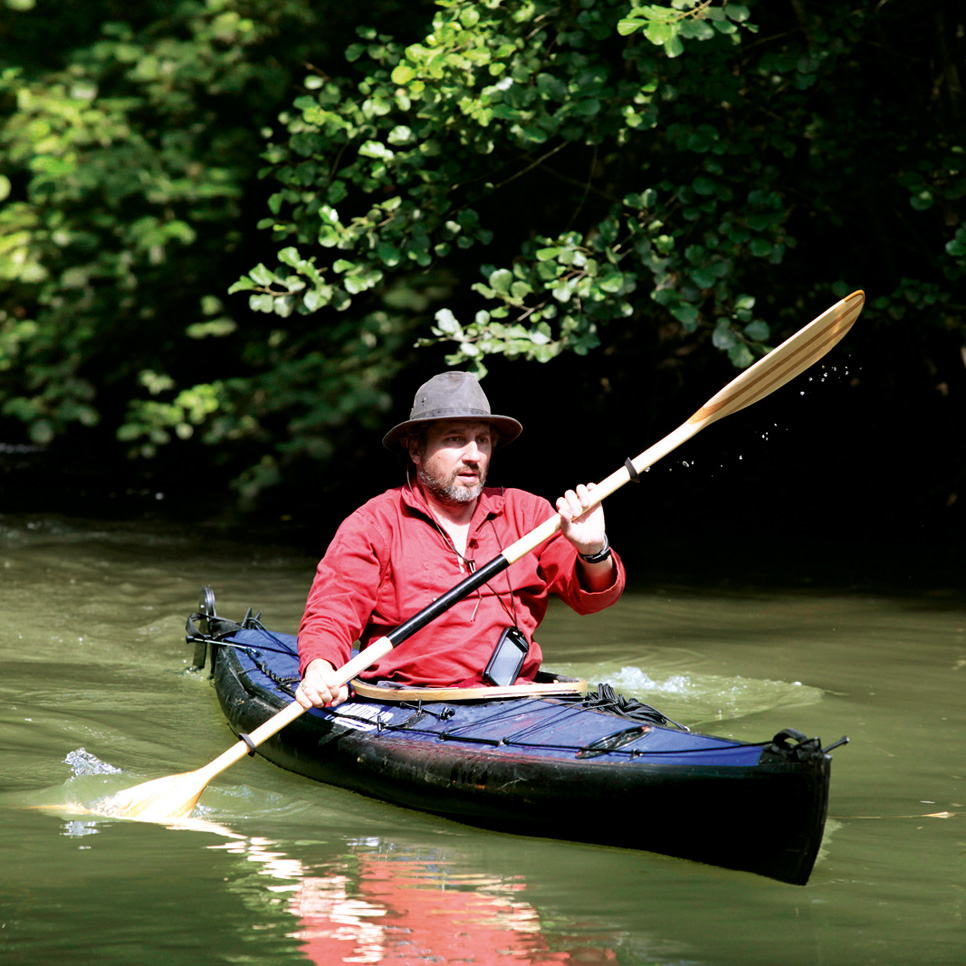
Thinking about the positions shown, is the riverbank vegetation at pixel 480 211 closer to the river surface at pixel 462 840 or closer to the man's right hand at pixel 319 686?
the river surface at pixel 462 840

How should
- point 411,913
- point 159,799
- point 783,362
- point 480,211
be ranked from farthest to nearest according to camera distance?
point 480,211, point 783,362, point 159,799, point 411,913

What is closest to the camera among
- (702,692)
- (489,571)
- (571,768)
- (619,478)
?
(571,768)

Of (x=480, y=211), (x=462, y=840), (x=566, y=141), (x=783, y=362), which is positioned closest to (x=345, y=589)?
(x=462, y=840)

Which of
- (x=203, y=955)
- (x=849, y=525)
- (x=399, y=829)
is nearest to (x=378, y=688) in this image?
(x=399, y=829)

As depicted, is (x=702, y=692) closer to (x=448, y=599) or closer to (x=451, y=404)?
(x=448, y=599)

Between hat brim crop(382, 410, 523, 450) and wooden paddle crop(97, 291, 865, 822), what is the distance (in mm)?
388

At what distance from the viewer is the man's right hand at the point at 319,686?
3.81m

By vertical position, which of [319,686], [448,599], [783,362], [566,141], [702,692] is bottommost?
[702,692]

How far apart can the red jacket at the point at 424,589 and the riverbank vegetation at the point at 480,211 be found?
6.55 ft

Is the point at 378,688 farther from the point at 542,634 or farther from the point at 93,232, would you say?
the point at 93,232

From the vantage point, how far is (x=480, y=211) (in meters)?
9.27

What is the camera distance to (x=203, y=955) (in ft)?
8.38

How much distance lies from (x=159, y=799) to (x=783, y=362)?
2.50m

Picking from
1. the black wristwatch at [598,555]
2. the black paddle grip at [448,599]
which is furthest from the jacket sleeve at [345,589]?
the black wristwatch at [598,555]
